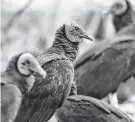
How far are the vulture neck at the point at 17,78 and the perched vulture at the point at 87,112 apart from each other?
4.04ft

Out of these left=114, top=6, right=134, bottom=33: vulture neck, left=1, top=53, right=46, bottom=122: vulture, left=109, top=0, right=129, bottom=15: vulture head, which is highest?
left=1, top=53, right=46, bottom=122: vulture

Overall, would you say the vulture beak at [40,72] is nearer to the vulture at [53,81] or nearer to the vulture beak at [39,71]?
the vulture beak at [39,71]

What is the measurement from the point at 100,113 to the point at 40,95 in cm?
107

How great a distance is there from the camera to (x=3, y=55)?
9.86 meters

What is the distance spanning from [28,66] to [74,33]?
0.84m

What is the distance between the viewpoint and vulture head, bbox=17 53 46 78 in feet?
15.4

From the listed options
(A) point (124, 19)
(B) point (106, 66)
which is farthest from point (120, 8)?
(B) point (106, 66)

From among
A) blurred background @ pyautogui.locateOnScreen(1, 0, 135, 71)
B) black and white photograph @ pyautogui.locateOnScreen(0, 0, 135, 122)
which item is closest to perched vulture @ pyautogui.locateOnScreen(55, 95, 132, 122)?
black and white photograph @ pyautogui.locateOnScreen(0, 0, 135, 122)

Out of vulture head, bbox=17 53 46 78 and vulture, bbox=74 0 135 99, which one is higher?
vulture head, bbox=17 53 46 78

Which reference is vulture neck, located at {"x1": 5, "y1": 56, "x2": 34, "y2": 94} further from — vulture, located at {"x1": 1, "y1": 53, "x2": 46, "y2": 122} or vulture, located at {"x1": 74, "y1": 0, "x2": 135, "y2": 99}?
vulture, located at {"x1": 74, "y1": 0, "x2": 135, "y2": 99}

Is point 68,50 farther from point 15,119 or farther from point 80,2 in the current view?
point 80,2

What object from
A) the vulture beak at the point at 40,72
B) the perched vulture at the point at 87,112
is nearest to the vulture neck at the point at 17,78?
the vulture beak at the point at 40,72

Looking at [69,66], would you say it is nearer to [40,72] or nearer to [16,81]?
[40,72]

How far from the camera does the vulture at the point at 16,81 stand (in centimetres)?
456
